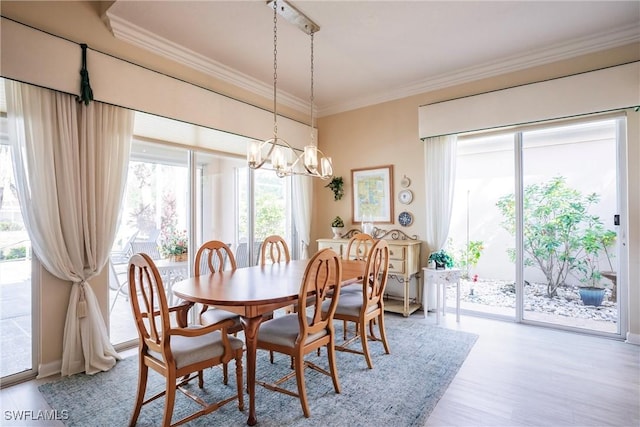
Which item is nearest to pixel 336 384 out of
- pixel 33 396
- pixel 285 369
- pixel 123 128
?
pixel 285 369

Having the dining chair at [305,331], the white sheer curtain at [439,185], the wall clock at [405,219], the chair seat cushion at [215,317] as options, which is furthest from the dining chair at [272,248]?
the white sheer curtain at [439,185]

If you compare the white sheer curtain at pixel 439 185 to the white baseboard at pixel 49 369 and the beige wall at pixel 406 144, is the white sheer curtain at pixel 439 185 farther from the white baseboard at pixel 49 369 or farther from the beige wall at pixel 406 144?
the white baseboard at pixel 49 369

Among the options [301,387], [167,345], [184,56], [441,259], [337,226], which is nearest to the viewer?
[167,345]

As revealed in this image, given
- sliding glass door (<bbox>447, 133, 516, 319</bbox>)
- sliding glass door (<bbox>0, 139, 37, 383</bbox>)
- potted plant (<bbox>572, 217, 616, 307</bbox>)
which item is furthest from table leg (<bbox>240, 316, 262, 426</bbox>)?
potted plant (<bbox>572, 217, 616, 307</bbox>)

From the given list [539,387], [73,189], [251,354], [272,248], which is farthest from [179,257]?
[539,387]

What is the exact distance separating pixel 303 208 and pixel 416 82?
228cm

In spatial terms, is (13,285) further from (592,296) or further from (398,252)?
(592,296)

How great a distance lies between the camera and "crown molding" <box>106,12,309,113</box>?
2746mm

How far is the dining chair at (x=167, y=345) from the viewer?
172 centimetres

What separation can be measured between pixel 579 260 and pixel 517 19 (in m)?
2.49

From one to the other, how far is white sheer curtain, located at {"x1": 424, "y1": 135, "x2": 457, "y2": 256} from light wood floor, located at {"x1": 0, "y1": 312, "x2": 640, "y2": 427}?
50.4 inches

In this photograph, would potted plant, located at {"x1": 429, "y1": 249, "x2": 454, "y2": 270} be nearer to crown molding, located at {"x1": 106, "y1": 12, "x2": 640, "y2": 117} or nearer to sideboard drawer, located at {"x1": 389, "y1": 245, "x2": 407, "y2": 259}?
sideboard drawer, located at {"x1": 389, "y1": 245, "x2": 407, "y2": 259}

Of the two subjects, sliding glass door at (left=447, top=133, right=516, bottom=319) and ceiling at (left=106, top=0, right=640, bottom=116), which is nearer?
ceiling at (left=106, top=0, right=640, bottom=116)

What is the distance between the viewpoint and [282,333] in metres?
2.12
